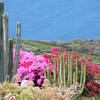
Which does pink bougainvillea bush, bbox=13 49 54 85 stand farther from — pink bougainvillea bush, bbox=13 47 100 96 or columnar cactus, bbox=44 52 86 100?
columnar cactus, bbox=44 52 86 100

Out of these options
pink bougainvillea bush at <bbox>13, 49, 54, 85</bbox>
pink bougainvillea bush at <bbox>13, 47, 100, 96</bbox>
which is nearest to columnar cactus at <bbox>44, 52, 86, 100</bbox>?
pink bougainvillea bush at <bbox>13, 47, 100, 96</bbox>

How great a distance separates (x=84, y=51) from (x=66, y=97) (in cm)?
1609

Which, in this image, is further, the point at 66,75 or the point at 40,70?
the point at 66,75

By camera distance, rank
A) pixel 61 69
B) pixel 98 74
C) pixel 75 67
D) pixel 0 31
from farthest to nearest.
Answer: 1. pixel 98 74
2. pixel 75 67
3. pixel 61 69
4. pixel 0 31

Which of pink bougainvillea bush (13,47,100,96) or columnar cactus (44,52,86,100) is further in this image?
pink bougainvillea bush (13,47,100,96)

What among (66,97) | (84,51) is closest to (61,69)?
(66,97)

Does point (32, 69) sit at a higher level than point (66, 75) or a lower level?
higher

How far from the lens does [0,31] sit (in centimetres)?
646

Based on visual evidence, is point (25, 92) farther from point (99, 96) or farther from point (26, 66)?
point (99, 96)

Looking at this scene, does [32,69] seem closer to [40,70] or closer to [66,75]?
[40,70]

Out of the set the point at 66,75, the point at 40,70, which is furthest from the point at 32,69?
the point at 66,75

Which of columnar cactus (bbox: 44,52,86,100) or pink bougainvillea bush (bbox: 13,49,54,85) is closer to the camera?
columnar cactus (bbox: 44,52,86,100)

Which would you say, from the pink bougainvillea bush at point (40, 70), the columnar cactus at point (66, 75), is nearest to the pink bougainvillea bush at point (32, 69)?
the pink bougainvillea bush at point (40, 70)

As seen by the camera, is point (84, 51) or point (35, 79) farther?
point (84, 51)
